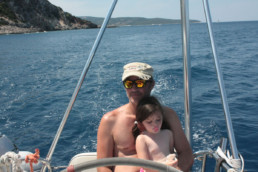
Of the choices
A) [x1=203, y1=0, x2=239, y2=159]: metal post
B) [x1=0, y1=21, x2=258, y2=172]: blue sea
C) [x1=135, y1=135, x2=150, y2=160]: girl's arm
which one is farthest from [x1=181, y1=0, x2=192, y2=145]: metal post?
[x1=0, y1=21, x2=258, y2=172]: blue sea

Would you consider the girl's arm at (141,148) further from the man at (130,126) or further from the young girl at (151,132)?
the man at (130,126)

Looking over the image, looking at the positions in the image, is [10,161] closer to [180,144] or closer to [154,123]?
[154,123]

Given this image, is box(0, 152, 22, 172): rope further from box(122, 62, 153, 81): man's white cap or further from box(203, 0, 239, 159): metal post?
box(203, 0, 239, 159): metal post

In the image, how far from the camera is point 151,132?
5.57 ft

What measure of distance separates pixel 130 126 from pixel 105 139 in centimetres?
21

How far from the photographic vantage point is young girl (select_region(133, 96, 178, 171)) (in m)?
1.59

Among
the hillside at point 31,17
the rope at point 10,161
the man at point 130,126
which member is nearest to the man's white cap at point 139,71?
the man at point 130,126

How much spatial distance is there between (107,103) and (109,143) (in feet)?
18.6

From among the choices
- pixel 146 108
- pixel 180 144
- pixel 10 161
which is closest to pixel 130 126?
pixel 146 108

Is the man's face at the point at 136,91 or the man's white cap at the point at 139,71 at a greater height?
the man's white cap at the point at 139,71

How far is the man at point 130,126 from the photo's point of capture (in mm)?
1651

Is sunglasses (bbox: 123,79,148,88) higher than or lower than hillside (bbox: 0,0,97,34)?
lower

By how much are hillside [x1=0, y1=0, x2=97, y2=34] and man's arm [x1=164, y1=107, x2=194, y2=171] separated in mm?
63372

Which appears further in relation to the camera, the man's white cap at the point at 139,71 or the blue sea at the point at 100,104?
the blue sea at the point at 100,104
